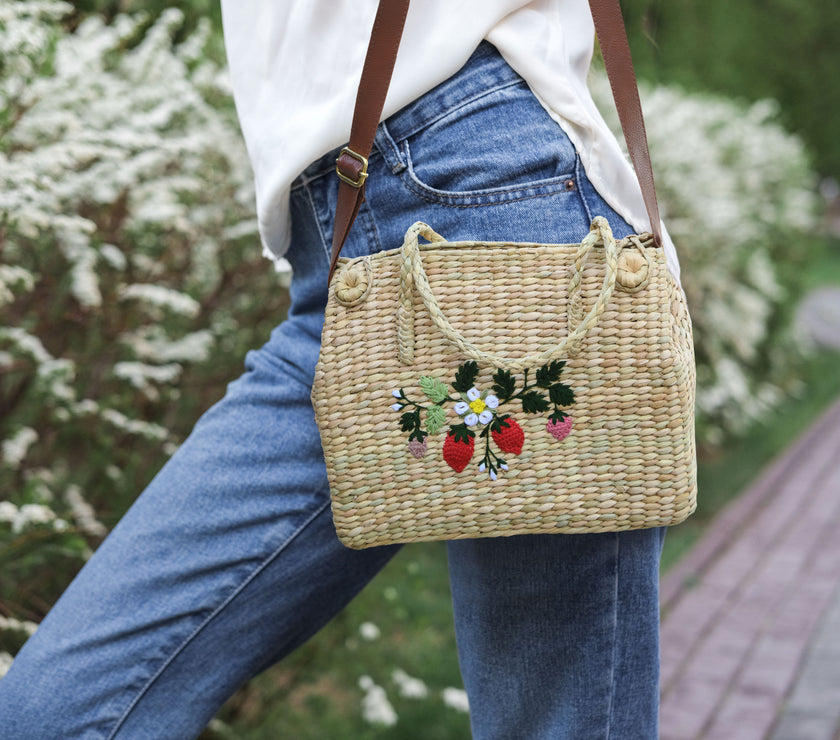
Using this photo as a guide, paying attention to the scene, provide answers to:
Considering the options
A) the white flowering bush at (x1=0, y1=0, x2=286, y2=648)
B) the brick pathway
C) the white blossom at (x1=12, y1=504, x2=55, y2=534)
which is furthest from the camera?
the brick pathway

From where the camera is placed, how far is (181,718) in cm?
119

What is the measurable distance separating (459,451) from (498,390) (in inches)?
3.2

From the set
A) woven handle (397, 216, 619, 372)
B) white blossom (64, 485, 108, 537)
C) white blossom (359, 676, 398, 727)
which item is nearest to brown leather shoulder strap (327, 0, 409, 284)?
woven handle (397, 216, 619, 372)

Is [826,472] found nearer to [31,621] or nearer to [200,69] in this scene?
[200,69]

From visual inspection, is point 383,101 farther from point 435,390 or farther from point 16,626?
point 16,626

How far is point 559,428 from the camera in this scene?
103 cm

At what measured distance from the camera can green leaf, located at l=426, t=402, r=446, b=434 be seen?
1036 mm

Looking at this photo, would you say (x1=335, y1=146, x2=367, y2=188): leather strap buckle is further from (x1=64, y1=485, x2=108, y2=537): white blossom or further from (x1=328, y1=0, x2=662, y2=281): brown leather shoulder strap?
(x1=64, y1=485, x2=108, y2=537): white blossom

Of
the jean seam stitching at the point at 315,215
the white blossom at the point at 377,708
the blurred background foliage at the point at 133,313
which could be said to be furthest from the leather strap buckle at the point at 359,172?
the white blossom at the point at 377,708

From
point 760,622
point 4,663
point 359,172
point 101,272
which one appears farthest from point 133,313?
point 760,622

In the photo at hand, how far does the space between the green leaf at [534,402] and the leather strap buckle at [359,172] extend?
12.2 inches

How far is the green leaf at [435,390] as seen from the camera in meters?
1.04

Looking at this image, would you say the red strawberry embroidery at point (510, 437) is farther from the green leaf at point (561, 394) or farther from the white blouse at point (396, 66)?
the white blouse at point (396, 66)

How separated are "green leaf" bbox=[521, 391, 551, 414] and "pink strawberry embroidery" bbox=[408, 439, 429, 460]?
4.8 inches
